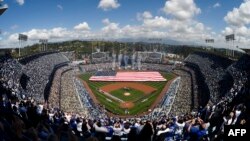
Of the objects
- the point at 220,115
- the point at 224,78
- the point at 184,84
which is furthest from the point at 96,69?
the point at 220,115

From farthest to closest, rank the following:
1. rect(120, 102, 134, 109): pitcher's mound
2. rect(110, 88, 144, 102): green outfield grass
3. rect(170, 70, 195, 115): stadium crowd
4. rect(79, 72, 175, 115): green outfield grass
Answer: rect(110, 88, 144, 102): green outfield grass, rect(120, 102, 134, 109): pitcher's mound, rect(79, 72, 175, 115): green outfield grass, rect(170, 70, 195, 115): stadium crowd

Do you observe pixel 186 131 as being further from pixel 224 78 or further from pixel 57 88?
pixel 57 88

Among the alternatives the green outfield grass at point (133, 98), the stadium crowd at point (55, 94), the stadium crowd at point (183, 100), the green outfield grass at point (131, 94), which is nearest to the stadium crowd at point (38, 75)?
the stadium crowd at point (55, 94)

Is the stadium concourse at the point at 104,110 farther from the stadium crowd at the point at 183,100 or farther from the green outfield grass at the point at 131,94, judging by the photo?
the green outfield grass at the point at 131,94

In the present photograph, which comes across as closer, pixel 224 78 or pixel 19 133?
pixel 19 133

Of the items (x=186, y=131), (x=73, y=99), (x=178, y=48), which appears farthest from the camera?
(x=178, y=48)

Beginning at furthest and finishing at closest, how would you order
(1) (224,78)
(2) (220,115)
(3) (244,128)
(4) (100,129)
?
(1) (224,78), (2) (220,115), (4) (100,129), (3) (244,128)

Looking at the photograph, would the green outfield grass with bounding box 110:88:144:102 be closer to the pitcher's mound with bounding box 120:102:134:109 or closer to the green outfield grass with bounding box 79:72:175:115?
the green outfield grass with bounding box 79:72:175:115

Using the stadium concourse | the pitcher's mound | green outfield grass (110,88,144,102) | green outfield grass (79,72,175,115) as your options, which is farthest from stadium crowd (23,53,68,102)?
green outfield grass (110,88,144,102)
